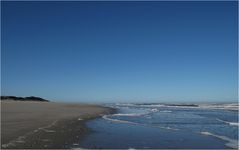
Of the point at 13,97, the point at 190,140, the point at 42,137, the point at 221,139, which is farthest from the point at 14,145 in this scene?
the point at 13,97

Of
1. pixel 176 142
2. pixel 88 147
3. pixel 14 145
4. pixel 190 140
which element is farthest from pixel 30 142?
pixel 190 140

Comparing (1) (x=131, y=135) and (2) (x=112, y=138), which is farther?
(1) (x=131, y=135)

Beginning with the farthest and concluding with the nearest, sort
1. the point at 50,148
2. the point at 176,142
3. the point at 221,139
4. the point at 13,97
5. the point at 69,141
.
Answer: the point at 13,97, the point at 221,139, the point at 176,142, the point at 69,141, the point at 50,148

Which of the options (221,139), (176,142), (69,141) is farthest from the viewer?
(221,139)

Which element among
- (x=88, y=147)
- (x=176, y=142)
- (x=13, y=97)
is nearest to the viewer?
(x=88, y=147)

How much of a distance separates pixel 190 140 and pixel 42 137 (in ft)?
22.4

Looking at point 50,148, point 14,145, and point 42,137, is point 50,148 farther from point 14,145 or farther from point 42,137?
→ point 42,137

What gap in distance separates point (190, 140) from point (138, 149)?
3.82 meters

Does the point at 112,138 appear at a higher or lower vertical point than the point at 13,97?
lower

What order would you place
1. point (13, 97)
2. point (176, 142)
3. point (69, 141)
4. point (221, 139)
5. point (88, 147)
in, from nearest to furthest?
point (88, 147), point (69, 141), point (176, 142), point (221, 139), point (13, 97)

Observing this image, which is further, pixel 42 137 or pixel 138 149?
pixel 42 137

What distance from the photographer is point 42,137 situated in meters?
13.9

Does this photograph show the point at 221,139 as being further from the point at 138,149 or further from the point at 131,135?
the point at 138,149

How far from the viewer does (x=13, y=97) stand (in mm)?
86500
